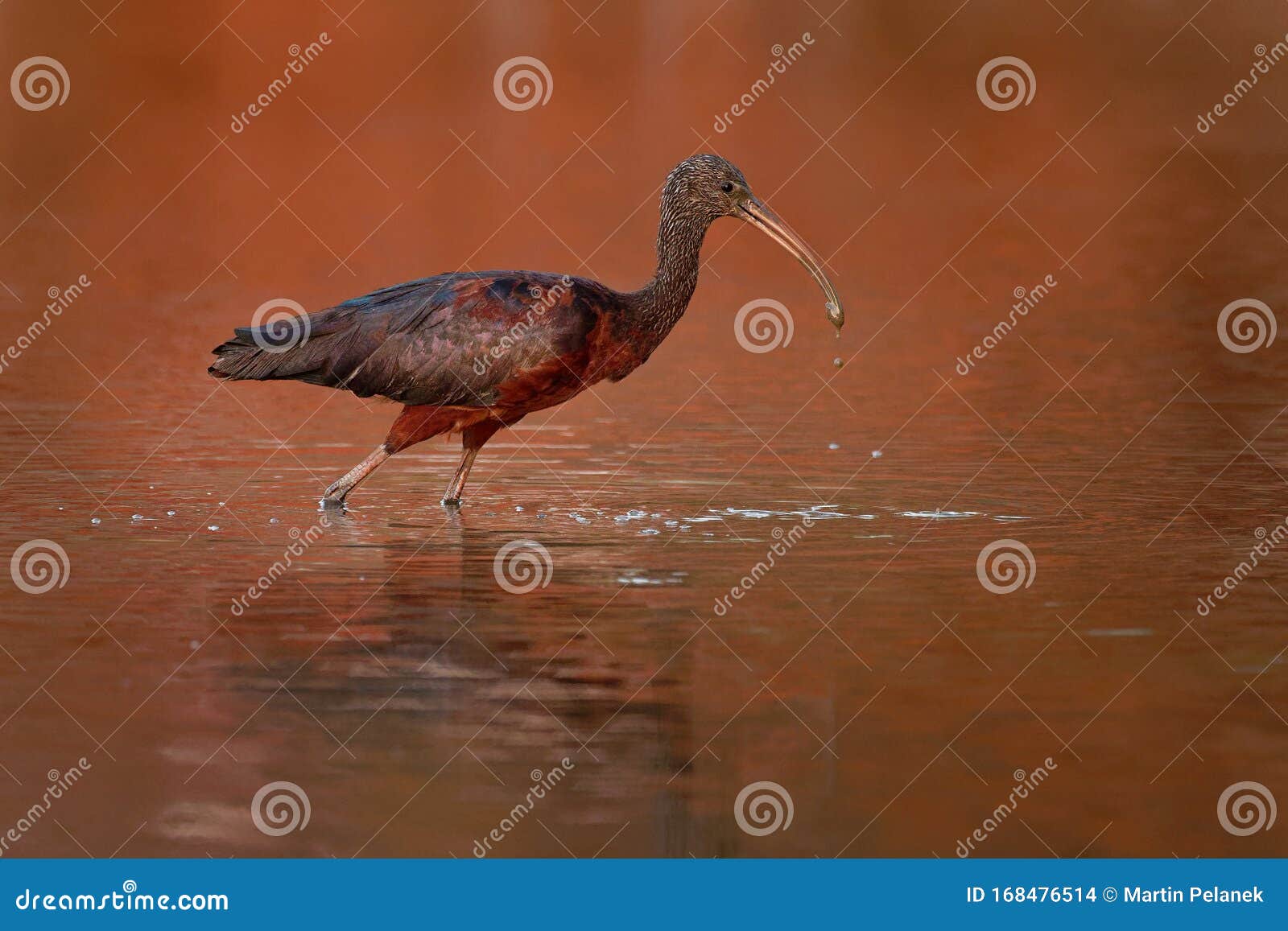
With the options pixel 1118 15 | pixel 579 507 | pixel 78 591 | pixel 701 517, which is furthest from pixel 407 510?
pixel 1118 15

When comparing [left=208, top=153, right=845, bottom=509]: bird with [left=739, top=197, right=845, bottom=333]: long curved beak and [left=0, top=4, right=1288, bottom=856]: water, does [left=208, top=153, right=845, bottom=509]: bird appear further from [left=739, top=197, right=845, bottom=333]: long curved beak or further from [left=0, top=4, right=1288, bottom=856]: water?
[left=0, top=4, right=1288, bottom=856]: water

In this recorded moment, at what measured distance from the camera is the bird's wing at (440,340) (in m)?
12.5

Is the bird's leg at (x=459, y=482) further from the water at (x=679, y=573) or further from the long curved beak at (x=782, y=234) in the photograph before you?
the long curved beak at (x=782, y=234)

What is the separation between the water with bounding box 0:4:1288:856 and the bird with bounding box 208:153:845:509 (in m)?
0.65

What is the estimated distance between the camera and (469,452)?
1320cm

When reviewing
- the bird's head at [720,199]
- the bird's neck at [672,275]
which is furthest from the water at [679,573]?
the bird's head at [720,199]

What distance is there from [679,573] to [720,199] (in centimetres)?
307

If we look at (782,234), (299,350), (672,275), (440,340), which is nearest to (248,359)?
(299,350)

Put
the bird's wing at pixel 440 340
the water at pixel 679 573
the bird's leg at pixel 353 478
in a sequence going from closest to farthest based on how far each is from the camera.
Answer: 1. the water at pixel 679 573
2. the bird's wing at pixel 440 340
3. the bird's leg at pixel 353 478

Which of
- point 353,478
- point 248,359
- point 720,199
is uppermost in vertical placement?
point 720,199

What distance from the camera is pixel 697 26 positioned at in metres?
40.1

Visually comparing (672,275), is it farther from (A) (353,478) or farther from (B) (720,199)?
(A) (353,478)

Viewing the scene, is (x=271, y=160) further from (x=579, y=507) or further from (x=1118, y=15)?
(x=579, y=507)

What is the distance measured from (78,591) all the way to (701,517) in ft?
12.7
